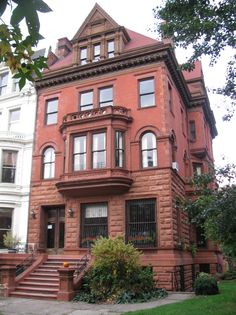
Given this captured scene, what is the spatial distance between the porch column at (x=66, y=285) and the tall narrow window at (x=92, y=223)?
5422 millimetres

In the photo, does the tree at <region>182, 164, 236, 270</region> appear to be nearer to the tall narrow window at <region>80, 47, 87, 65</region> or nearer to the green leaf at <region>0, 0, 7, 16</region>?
the green leaf at <region>0, 0, 7, 16</region>

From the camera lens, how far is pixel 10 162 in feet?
82.5

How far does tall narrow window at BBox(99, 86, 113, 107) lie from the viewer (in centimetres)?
2395

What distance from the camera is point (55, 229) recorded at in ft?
77.1

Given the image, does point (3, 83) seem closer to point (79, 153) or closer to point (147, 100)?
point (79, 153)

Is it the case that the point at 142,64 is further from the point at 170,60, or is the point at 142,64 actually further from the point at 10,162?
the point at 10,162

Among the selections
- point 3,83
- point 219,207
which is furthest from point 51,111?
point 219,207

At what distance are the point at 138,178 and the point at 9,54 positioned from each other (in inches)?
687

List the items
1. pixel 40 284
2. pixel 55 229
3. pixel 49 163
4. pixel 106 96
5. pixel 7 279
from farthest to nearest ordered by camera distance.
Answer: pixel 49 163 < pixel 106 96 < pixel 55 229 < pixel 40 284 < pixel 7 279

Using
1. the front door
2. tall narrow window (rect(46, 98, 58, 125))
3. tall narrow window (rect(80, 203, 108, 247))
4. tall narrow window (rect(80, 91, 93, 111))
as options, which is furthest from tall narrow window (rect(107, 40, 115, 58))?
the front door

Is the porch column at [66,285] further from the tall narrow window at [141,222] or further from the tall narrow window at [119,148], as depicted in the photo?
the tall narrow window at [119,148]

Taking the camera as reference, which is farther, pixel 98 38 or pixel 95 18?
pixel 95 18

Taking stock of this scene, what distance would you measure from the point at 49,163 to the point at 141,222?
25.5 feet

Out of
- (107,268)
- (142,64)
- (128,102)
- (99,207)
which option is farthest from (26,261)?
(142,64)
